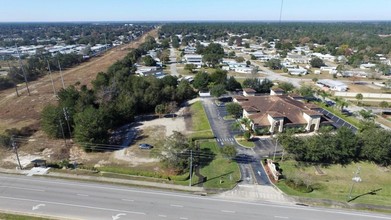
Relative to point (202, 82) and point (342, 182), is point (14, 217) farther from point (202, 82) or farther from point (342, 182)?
point (202, 82)

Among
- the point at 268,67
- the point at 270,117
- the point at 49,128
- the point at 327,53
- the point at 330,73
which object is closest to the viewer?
the point at 49,128

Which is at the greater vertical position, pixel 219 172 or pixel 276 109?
pixel 276 109

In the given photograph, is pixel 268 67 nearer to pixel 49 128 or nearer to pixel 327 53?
pixel 327 53

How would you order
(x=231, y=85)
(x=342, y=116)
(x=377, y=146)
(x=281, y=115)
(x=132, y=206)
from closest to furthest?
(x=132, y=206)
(x=377, y=146)
(x=281, y=115)
(x=342, y=116)
(x=231, y=85)

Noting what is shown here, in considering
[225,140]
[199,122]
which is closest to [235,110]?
[199,122]

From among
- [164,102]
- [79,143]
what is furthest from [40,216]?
[164,102]

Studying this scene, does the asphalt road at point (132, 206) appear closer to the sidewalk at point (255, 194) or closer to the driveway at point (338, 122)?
the sidewalk at point (255, 194)

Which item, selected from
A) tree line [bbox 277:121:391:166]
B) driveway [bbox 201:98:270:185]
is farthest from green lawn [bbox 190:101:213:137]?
tree line [bbox 277:121:391:166]
